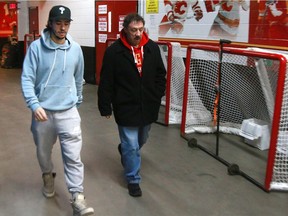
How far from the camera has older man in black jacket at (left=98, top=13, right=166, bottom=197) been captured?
283cm

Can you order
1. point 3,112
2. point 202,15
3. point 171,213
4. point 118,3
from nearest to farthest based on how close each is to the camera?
point 171,213, point 202,15, point 3,112, point 118,3

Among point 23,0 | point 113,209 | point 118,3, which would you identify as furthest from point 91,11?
point 113,209

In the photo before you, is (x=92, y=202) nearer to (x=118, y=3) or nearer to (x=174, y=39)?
(x=174, y=39)

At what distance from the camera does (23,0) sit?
39.8 feet

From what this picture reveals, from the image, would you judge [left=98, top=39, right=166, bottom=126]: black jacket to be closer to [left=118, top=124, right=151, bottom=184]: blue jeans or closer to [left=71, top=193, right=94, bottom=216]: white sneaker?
[left=118, top=124, right=151, bottom=184]: blue jeans

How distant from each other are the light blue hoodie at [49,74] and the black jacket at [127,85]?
0.34 metres

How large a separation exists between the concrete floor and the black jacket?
66 cm

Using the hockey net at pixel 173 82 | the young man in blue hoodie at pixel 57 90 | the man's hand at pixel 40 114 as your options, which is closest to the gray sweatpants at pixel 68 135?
the young man in blue hoodie at pixel 57 90

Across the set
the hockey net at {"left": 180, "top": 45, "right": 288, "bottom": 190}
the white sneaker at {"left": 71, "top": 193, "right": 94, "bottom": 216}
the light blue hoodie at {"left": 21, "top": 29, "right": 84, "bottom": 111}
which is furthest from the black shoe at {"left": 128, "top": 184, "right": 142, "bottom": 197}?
the hockey net at {"left": 180, "top": 45, "right": 288, "bottom": 190}

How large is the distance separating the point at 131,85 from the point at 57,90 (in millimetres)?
619

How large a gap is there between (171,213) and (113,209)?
0.45m

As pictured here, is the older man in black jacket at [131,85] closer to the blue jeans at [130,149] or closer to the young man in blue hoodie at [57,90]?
the blue jeans at [130,149]

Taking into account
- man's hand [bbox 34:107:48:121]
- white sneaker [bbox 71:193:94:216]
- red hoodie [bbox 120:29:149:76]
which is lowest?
white sneaker [bbox 71:193:94:216]

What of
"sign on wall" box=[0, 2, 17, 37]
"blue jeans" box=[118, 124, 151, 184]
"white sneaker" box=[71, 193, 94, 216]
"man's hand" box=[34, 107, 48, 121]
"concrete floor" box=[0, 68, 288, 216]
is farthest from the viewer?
"sign on wall" box=[0, 2, 17, 37]
